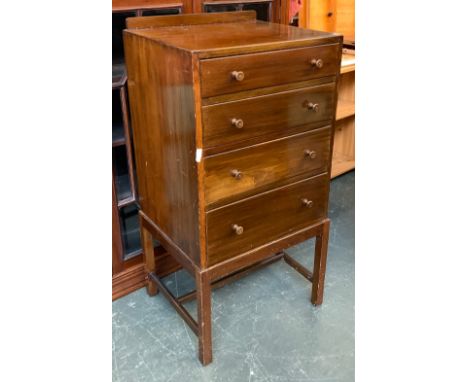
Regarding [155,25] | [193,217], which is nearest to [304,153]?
[193,217]

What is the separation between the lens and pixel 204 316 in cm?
156

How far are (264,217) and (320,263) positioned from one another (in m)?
0.43

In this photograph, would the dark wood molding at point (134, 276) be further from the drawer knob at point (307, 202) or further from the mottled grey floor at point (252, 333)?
the drawer knob at point (307, 202)

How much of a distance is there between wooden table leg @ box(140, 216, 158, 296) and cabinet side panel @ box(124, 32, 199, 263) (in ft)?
0.41

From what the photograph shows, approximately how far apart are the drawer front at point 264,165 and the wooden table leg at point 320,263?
278 mm

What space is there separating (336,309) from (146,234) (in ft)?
2.78

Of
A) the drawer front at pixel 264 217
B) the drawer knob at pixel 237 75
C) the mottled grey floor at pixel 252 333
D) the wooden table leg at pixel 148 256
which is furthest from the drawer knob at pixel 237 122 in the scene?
the mottled grey floor at pixel 252 333

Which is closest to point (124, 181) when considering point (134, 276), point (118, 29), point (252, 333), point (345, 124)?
point (134, 276)

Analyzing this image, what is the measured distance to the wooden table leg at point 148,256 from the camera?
187 cm

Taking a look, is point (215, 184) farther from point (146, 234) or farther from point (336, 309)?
point (336, 309)

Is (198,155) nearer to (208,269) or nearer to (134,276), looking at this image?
(208,269)

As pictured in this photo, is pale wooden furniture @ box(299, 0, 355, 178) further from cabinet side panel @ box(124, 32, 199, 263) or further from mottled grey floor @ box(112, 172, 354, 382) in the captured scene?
cabinet side panel @ box(124, 32, 199, 263)

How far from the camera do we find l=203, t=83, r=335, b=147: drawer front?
130cm

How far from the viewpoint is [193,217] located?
1441mm
